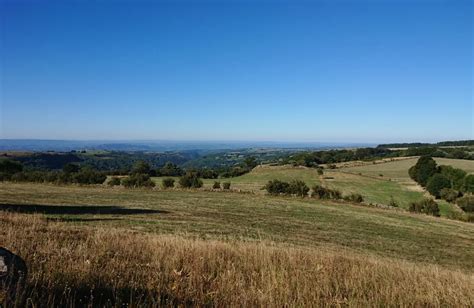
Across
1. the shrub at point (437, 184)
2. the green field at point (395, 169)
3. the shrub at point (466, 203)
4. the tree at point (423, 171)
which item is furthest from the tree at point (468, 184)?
the green field at point (395, 169)

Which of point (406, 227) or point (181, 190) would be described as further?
point (181, 190)

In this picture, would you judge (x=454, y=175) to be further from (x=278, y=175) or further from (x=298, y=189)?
(x=298, y=189)

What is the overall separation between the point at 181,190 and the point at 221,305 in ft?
143

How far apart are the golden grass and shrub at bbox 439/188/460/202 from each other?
64709 mm

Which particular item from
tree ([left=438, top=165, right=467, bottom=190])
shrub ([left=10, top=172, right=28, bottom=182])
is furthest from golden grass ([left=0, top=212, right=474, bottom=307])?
tree ([left=438, top=165, right=467, bottom=190])

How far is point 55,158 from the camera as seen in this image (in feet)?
458

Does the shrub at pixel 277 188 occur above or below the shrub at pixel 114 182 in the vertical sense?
below

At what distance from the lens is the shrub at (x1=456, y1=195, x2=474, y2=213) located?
55.3 meters

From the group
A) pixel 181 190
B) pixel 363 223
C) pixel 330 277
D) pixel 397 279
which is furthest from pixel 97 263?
pixel 181 190

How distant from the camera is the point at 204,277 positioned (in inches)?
231

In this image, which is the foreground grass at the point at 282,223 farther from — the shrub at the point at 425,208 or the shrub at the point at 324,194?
the shrub at the point at 425,208

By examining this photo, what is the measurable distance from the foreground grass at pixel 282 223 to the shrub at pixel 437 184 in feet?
107

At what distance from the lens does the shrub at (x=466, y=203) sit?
5529cm

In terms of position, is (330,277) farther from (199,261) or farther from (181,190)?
(181,190)
